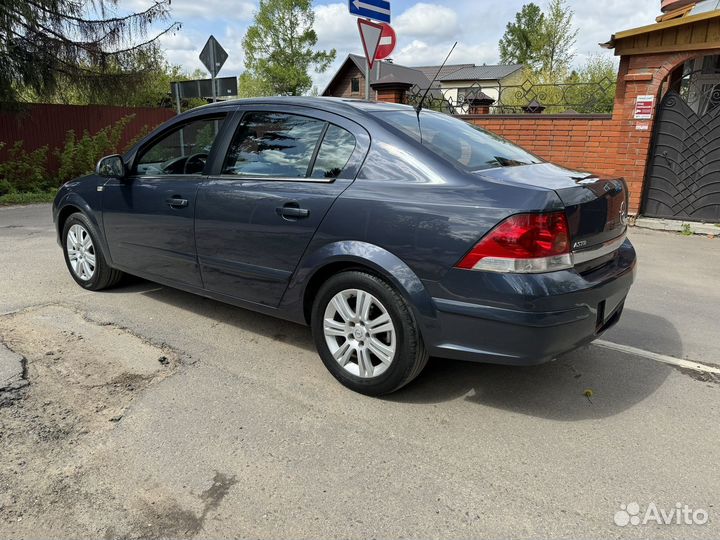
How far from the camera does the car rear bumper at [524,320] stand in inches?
102

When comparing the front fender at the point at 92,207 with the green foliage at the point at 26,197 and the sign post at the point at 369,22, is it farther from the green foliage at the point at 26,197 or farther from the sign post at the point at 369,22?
the green foliage at the point at 26,197

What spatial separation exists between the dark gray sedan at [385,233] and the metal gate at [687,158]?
6179 millimetres

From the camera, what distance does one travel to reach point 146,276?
4.47m

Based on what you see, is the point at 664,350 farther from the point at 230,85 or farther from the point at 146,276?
the point at 230,85

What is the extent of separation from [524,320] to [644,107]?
758 centimetres

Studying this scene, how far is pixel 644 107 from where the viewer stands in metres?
8.59

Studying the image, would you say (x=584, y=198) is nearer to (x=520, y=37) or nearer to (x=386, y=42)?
(x=386, y=42)

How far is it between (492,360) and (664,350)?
191cm

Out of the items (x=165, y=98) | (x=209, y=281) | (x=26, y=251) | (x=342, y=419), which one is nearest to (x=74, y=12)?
(x=26, y=251)

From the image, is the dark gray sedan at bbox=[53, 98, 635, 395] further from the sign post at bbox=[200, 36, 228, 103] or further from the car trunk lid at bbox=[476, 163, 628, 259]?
the sign post at bbox=[200, 36, 228, 103]

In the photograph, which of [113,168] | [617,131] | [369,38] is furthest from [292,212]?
[617,131]

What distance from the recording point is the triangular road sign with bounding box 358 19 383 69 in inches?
266

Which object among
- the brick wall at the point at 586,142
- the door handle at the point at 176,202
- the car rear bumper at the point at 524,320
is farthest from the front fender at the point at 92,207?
the brick wall at the point at 586,142

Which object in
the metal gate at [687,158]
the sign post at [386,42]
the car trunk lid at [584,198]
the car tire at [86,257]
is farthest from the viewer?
the metal gate at [687,158]
